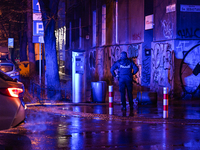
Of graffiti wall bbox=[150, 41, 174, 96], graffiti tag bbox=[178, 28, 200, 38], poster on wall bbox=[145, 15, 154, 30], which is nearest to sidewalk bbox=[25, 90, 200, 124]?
graffiti wall bbox=[150, 41, 174, 96]

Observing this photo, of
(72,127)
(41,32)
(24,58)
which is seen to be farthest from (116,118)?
(24,58)

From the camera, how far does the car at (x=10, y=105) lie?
6.02m

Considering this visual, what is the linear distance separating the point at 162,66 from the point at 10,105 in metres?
10.8

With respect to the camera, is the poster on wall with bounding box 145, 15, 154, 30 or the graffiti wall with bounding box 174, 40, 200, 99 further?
the poster on wall with bounding box 145, 15, 154, 30

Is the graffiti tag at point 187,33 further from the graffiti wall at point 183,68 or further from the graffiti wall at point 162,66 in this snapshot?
the graffiti wall at point 162,66

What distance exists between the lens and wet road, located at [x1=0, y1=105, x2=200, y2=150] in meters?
6.73

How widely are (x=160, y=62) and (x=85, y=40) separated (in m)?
14.2

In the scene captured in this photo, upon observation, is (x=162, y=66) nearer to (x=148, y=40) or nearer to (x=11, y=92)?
(x=148, y=40)

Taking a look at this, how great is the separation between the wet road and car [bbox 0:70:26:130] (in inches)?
23.7

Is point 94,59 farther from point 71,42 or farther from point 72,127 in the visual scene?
point 72,127

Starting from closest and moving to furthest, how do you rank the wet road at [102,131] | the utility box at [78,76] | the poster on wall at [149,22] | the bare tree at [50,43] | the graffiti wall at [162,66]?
the wet road at [102,131] → the utility box at [78,76] → the graffiti wall at [162,66] → the bare tree at [50,43] → the poster on wall at [149,22]

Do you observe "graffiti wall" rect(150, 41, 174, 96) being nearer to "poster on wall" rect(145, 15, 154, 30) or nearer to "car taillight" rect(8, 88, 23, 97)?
"poster on wall" rect(145, 15, 154, 30)

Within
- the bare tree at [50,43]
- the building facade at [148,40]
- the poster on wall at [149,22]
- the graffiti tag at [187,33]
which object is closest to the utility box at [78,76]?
the building facade at [148,40]

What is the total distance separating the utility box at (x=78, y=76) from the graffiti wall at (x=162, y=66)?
4.11 m
